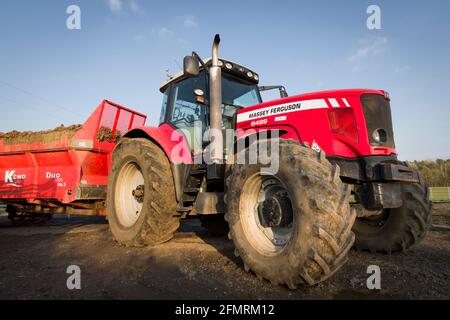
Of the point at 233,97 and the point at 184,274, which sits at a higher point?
the point at 233,97

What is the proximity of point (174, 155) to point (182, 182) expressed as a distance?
1.40ft

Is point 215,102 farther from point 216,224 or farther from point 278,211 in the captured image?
point 216,224

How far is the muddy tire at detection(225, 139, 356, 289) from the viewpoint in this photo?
229cm

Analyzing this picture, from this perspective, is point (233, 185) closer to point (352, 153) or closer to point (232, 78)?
point (352, 153)

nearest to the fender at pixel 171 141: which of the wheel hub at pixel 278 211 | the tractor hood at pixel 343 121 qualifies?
the tractor hood at pixel 343 121

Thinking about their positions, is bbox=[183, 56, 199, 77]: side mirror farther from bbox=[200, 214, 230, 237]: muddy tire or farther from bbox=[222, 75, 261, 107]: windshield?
bbox=[200, 214, 230, 237]: muddy tire

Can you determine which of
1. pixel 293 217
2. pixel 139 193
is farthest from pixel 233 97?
pixel 293 217

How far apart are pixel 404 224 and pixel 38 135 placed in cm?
683

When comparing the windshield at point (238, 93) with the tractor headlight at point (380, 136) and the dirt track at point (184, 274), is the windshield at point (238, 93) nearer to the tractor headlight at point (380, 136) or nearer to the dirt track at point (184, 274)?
the tractor headlight at point (380, 136)

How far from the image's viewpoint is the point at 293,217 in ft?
8.75

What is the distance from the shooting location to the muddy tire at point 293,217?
229cm

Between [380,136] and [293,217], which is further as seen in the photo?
[380,136]

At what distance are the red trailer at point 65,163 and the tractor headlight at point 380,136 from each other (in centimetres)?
462
